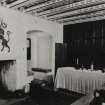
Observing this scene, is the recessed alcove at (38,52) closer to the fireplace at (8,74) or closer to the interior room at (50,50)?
the interior room at (50,50)

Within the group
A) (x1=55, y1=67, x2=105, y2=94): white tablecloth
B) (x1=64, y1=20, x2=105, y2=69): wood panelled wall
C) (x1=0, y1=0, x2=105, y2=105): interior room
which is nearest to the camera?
(x1=0, y1=0, x2=105, y2=105): interior room

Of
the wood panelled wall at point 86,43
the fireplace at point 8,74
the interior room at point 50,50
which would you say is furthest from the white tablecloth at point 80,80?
the fireplace at point 8,74

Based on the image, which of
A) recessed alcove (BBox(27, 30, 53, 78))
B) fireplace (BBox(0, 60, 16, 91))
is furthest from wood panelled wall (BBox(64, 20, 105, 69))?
fireplace (BBox(0, 60, 16, 91))

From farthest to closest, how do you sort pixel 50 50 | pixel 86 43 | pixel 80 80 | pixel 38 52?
pixel 38 52, pixel 50 50, pixel 86 43, pixel 80 80

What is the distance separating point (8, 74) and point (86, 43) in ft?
12.5

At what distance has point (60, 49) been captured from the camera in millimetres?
6883

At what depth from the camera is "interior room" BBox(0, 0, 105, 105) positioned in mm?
4340

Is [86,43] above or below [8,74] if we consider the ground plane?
above

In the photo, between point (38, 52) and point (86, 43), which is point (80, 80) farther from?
point (38, 52)

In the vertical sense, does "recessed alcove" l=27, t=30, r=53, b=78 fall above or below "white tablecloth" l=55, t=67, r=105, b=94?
above

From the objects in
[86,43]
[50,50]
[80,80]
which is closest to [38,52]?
[50,50]

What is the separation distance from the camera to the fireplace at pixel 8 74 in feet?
16.0

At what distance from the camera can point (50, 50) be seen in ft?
22.2

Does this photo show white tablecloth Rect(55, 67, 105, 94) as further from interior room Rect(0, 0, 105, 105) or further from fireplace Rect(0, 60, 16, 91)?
fireplace Rect(0, 60, 16, 91)
